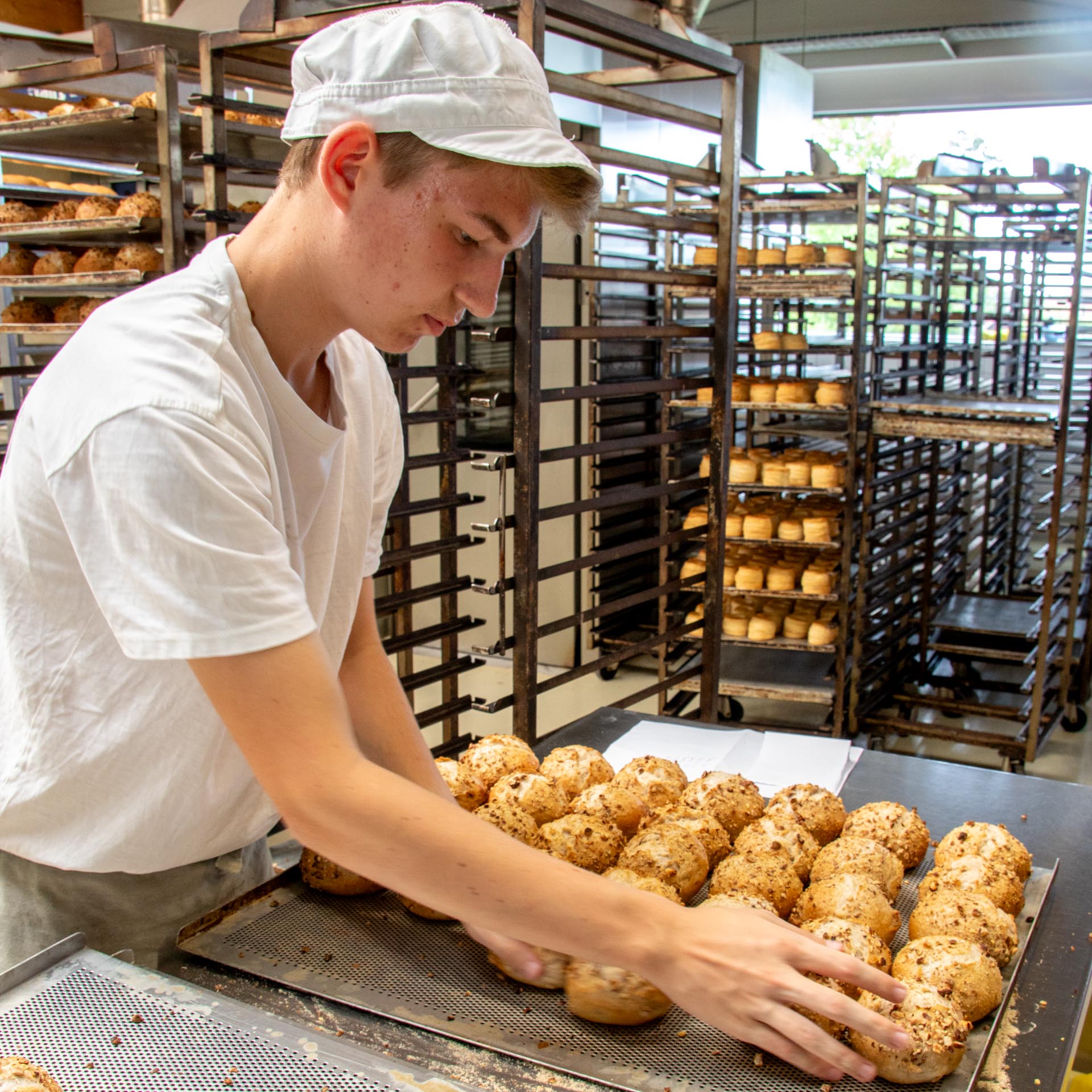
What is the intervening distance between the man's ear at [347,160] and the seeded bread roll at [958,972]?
1098mm

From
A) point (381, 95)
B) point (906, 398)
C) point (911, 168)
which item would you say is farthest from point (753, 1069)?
point (911, 168)

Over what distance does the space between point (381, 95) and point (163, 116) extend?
Result: 9.02 feet

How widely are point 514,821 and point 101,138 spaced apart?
129 inches

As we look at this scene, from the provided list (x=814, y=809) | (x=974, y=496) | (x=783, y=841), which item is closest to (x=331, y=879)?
(x=783, y=841)

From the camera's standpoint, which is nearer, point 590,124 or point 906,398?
point 906,398

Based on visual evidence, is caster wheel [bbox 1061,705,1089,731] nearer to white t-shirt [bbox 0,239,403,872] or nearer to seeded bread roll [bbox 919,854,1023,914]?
seeded bread roll [bbox 919,854,1023,914]

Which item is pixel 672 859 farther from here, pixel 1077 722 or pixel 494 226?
pixel 1077 722

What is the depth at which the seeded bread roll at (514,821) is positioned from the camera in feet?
5.08

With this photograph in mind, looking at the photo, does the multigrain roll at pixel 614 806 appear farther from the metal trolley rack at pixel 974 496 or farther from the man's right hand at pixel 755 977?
the metal trolley rack at pixel 974 496

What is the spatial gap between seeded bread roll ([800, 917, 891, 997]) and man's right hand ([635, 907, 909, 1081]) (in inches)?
9.7

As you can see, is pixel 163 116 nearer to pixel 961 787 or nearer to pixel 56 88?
pixel 56 88

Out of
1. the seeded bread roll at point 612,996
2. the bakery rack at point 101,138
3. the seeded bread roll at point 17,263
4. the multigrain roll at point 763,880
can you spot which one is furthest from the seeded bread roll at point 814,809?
the seeded bread roll at point 17,263

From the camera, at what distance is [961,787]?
197 cm

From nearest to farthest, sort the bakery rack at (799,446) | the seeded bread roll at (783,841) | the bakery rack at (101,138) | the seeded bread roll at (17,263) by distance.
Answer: the seeded bread roll at (783,841), the bakery rack at (101,138), the seeded bread roll at (17,263), the bakery rack at (799,446)
